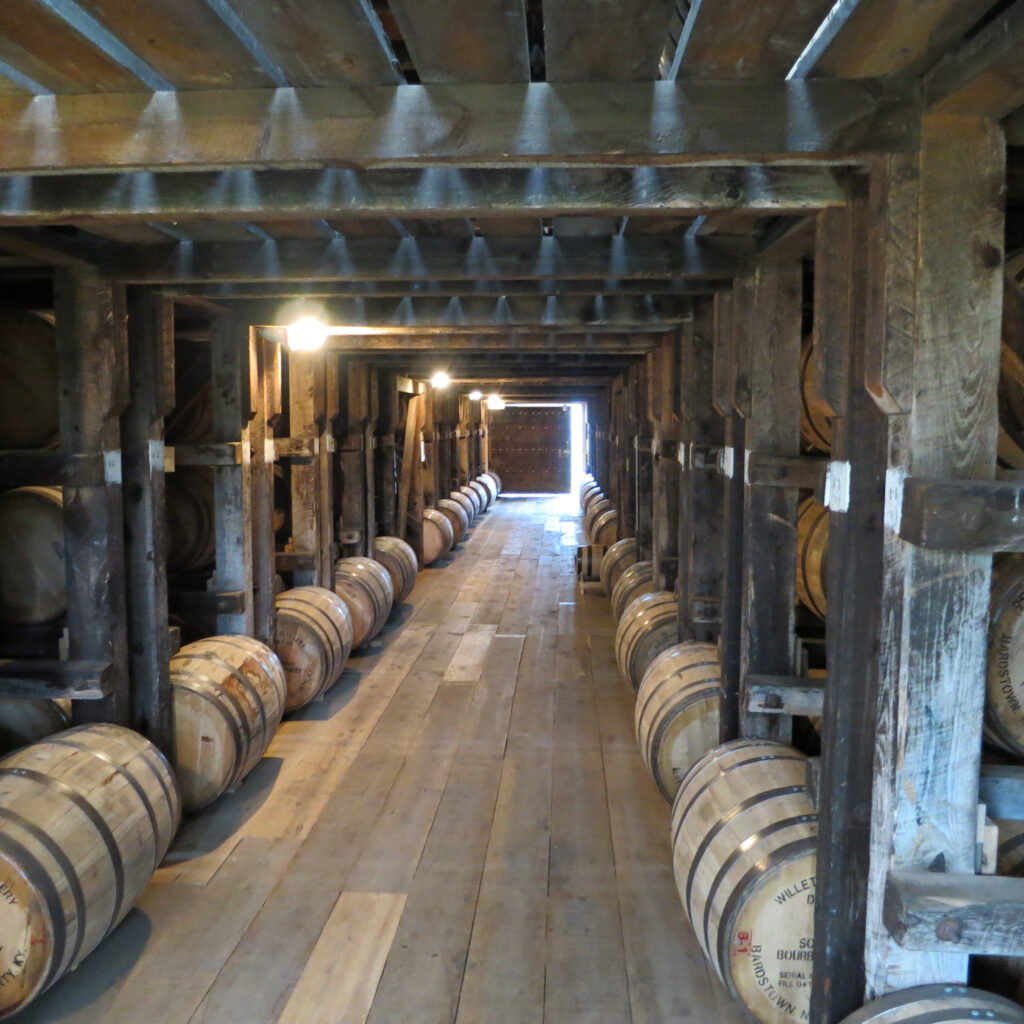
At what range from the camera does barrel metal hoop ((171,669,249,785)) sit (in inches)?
203

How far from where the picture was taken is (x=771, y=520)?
442 cm

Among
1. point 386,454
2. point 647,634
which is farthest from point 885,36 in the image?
point 386,454

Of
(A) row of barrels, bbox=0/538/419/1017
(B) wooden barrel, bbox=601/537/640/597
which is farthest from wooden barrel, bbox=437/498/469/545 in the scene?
(A) row of barrels, bbox=0/538/419/1017

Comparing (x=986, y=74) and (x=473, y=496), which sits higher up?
(x=986, y=74)

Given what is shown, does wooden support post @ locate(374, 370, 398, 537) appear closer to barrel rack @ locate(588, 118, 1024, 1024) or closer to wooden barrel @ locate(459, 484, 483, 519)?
wooden barrel @ locate(459, 484, 483, 519)

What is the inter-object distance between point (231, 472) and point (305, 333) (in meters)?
1.07

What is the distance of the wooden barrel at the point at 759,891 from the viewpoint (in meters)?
3.10

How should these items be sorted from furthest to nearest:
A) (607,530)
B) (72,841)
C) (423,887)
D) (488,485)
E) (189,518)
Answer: (488,485)
(607,530)
(189,518)
(423,887)
(72,841)

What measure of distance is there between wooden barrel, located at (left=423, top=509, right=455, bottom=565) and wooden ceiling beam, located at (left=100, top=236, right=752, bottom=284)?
9.51 m

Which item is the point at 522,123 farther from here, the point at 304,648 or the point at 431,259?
the point at 304,648

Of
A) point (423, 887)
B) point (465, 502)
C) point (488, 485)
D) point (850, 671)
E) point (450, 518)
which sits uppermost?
point (850, 671)

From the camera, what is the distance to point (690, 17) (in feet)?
6.75

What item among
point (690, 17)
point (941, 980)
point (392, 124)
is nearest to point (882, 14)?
point (690, 17)

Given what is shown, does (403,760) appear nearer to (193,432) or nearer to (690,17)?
(193,432)
